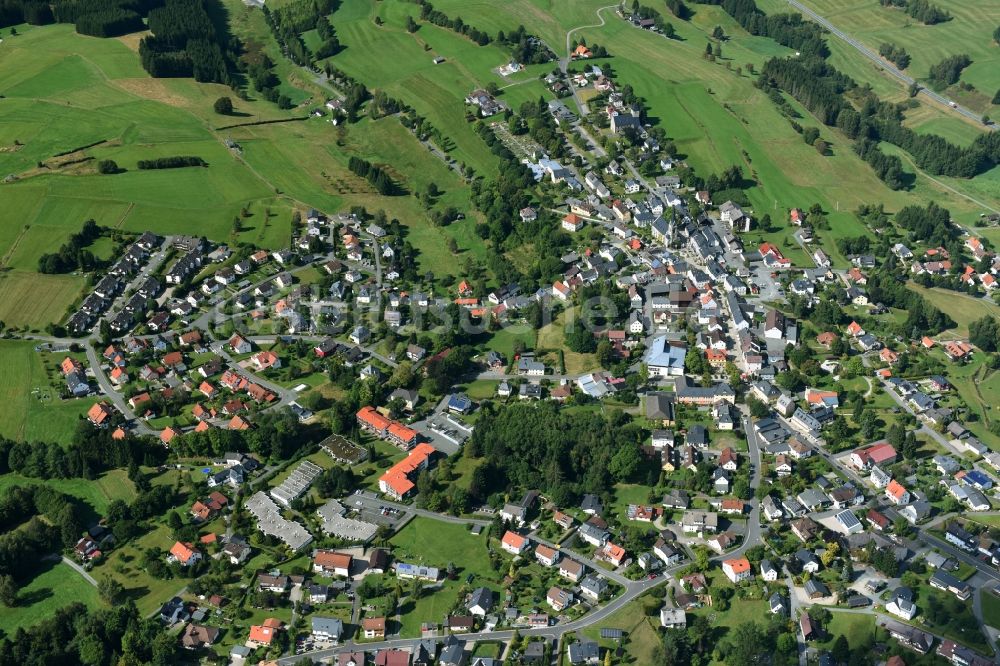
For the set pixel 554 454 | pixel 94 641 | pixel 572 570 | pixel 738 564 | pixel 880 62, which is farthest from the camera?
pixel 880 62

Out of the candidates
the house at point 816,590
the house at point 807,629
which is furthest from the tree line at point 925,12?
the house at point 807,629

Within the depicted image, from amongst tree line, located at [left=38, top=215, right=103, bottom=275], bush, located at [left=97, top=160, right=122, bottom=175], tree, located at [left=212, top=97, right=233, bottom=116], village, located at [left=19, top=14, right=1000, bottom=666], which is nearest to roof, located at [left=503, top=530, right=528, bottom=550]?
village, located at [left=19, top=14, right=1000, bottom=666]

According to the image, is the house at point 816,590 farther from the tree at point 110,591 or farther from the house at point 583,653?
the tree at point 110,591

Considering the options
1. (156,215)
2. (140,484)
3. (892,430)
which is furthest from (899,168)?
(140,484)

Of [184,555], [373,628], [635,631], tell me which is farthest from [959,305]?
[184,555]

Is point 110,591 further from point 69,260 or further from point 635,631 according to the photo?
point 69,260

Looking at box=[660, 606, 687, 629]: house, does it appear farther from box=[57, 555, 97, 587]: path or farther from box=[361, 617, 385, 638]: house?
box=[57, 555, 97, 587]: path
